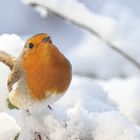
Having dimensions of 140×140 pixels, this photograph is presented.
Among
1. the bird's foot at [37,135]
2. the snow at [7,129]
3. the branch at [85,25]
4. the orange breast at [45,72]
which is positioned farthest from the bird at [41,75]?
the snow at [7,129]

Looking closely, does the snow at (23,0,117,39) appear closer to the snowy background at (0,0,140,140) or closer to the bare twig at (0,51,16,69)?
the snowy background at (0,0,140,140)

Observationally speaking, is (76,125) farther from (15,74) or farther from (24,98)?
(15,74)

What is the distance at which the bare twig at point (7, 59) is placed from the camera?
7.87 feet

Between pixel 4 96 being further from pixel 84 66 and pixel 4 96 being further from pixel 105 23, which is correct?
pixel 84 66

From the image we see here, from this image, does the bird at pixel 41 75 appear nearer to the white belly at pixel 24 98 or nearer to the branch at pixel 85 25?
the white belly at pixel 24 98

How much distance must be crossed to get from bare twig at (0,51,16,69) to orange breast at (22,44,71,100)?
5.8 inches

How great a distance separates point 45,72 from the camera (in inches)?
87.4

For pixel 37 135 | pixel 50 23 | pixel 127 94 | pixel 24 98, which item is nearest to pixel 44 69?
pixel 24 98

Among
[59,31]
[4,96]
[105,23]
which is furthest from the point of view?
[59,31]

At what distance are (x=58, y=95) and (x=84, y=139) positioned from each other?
0.39 metres

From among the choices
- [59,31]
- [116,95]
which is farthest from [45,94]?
[59,31]

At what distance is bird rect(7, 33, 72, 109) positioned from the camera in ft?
7.22

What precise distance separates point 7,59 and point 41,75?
27 cm

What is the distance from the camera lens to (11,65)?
2461mm
